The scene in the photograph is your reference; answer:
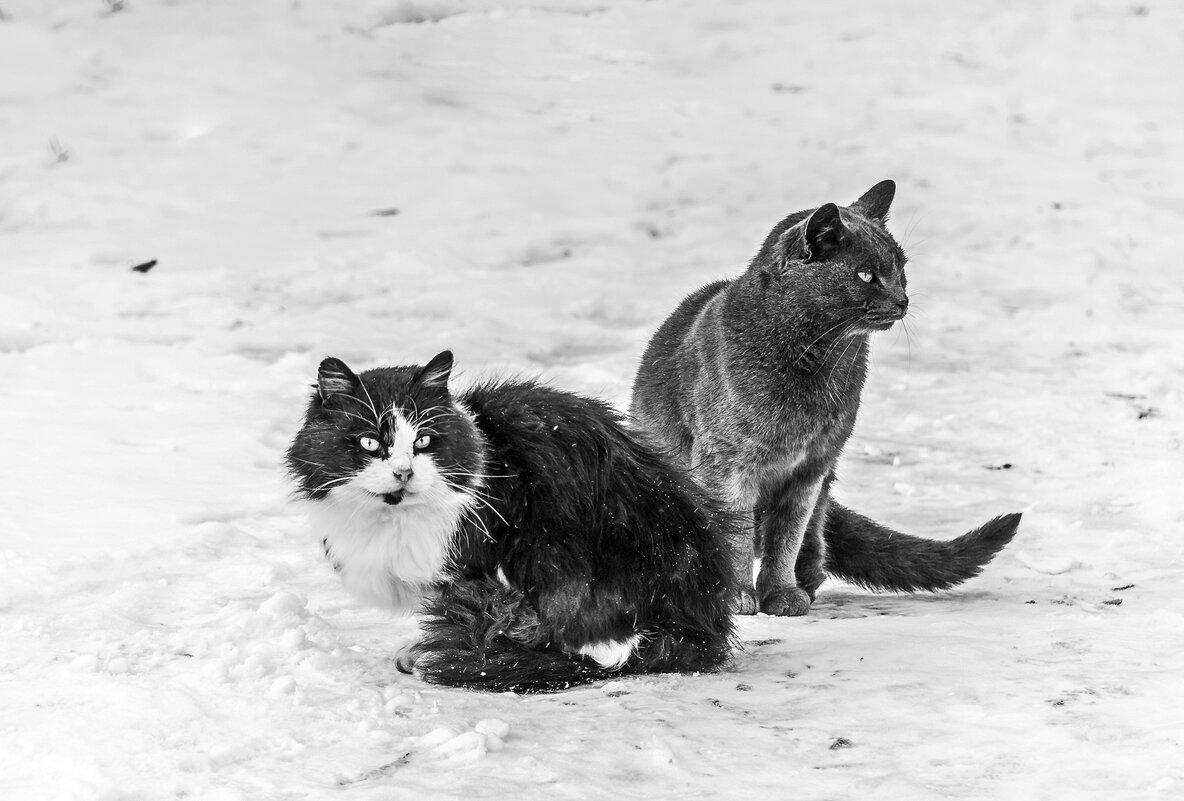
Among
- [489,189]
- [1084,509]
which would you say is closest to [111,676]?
[1084,509]

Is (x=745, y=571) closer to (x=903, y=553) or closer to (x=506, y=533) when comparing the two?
(x=903, y=553)

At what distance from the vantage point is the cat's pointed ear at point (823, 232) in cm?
496

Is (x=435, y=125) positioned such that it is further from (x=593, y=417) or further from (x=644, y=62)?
(x=593, y=417)

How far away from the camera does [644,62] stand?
1131cm

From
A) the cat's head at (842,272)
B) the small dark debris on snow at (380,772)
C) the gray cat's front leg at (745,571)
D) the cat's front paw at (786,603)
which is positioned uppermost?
the cat's head at (842,272)

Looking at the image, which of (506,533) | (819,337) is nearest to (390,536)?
(506,533)

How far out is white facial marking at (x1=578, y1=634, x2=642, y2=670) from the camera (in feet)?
13.4

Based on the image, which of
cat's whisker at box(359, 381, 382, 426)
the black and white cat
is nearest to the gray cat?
the black and white cat

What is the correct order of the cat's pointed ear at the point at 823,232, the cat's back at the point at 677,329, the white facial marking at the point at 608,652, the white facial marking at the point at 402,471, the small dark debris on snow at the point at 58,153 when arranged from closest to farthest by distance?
the white facial marking at the point at 402,471, the white facial marking at the point at 608,652, the cat's pointed ear at the point at 823,232, the cat's back at the point at 677,329, the small dark debris on snow at the point at 58,153

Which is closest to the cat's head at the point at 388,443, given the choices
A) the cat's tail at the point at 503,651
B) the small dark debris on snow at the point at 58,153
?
the cat's tail at the point at 503,651

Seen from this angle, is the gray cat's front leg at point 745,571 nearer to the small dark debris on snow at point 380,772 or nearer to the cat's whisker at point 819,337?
the cat's whisker at point 819,337

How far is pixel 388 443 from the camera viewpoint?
392 cm

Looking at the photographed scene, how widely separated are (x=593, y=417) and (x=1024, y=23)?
883 cm

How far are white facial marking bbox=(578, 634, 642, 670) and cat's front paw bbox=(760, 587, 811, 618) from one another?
3.80 ft
